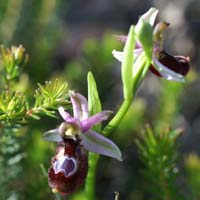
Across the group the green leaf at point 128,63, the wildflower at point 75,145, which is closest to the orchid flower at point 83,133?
the wildflower at point 75,145

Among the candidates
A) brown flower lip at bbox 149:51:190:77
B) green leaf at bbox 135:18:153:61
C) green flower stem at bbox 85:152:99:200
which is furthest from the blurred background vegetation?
green leaf at bbox 135:18:153:61

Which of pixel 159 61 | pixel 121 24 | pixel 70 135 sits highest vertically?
pixel 159 61

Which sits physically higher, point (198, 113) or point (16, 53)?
point (16, 53)

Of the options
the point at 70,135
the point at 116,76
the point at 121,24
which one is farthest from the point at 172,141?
the point at 121,24

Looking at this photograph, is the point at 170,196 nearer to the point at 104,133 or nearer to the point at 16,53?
the point at 104,133

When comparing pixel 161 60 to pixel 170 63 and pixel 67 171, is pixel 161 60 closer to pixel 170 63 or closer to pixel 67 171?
pixel 170 63

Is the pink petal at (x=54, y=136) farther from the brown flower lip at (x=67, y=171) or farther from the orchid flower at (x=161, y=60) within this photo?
the orchid flower at (x=161, y=60)

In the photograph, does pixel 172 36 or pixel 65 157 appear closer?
pixel 65 157

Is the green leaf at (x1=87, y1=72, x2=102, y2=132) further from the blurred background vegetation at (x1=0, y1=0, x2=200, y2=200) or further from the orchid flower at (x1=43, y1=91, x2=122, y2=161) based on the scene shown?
the blurred background vegetation at (x1=0, y1=0, x2=200, y2=200)
